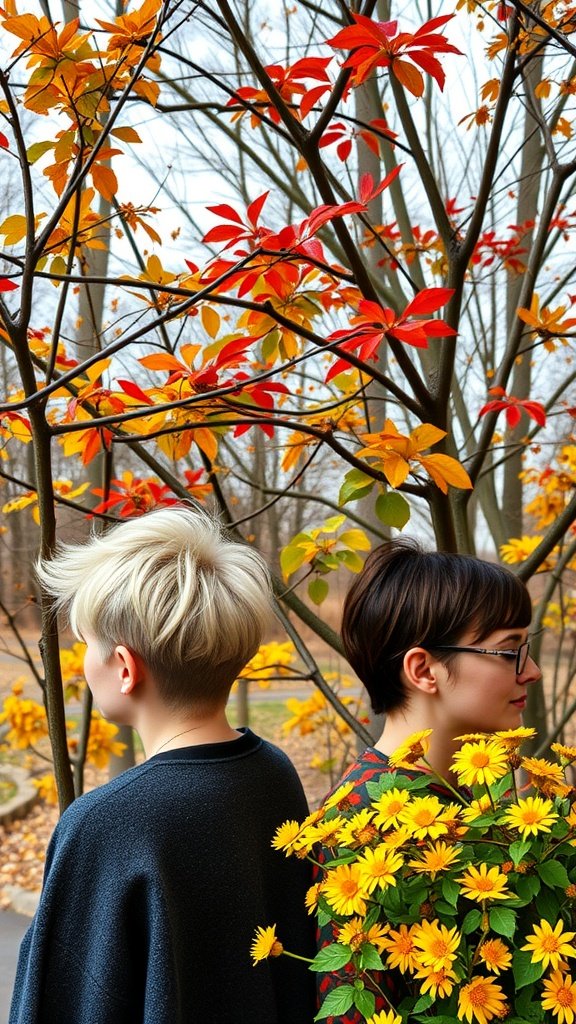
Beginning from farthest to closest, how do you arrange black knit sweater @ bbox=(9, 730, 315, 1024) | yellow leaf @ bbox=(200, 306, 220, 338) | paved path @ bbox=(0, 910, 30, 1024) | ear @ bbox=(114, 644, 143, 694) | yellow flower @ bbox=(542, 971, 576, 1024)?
paved path @ bbox=(0, 910, 30, 1024), yellow leaf @ bbox=(200, 306, 220, 338), ear @ bbox=(114, 644, 143, 694), black knit sweater @ bbox=(9, 730, 315, 1024), yellow flower @ bbox=(542, 971, 576, 1024)

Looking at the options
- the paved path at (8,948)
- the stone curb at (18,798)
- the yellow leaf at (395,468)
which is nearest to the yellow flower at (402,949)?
the yellow leaf at (395,468)

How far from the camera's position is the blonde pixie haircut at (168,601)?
1.14 metres

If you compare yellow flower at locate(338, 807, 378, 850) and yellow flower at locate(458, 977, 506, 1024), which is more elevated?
yellow flower at locate(338, 807, 378, 850)

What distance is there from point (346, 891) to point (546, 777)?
21 centimetres

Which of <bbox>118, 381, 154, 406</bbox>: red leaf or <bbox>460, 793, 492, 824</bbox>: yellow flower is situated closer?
<bbox>460, 793, 492, 824</bbox>: yellow flower

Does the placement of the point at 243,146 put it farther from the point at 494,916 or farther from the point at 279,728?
the point at 279,728

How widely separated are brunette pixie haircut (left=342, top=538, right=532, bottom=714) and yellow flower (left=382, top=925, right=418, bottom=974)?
488 millimetres

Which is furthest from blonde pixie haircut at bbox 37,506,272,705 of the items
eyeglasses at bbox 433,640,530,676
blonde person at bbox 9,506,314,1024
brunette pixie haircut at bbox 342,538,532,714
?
eyeglasses at bbox 433,640,530,676

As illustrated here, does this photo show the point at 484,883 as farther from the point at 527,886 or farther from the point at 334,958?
the point at 334,958

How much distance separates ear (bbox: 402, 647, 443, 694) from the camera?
4.00 ft

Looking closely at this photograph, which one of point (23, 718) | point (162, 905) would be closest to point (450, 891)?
point (162, 905)

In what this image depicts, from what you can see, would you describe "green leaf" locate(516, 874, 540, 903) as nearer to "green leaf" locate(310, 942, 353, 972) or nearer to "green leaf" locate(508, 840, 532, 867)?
"green leaf" locate(508, 840, 532, 867)

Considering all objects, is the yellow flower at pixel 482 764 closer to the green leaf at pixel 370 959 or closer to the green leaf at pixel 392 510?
the green leaf at pixel 370 959

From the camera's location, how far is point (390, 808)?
80 centimetres
